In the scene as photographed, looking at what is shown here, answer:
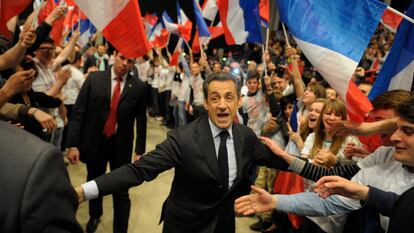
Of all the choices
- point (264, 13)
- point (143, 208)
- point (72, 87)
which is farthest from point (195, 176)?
point (72, 87)

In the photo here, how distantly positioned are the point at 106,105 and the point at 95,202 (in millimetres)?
1182

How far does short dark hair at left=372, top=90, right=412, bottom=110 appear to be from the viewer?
2.29 m

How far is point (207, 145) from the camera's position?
238cm

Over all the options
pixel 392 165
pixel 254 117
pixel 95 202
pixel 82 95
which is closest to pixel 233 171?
pixel 392 165

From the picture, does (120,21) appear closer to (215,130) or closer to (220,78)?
(220,78)

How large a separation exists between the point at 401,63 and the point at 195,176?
173cm

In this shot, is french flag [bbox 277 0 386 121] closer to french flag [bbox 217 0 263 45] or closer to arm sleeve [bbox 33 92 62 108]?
french flag [bbox 217 0 263 45]

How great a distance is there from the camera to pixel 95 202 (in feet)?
13.8

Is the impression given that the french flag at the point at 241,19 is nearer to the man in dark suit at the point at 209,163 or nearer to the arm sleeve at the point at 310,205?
the man in dark suit at the point at 209,163

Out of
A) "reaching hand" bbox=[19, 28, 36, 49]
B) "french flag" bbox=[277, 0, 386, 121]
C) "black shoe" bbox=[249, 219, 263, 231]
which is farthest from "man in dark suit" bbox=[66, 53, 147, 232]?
"french flag" bbox=[277, 0, 386, 121]

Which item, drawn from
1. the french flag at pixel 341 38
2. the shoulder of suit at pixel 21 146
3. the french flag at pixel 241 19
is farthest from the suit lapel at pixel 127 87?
the shoulder of suit at pixel 21 146

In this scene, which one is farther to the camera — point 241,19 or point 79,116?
point 241,19

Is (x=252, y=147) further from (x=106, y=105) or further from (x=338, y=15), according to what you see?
(x=106, y=105)

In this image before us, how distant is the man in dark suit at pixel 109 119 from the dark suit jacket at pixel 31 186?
9.45ft
